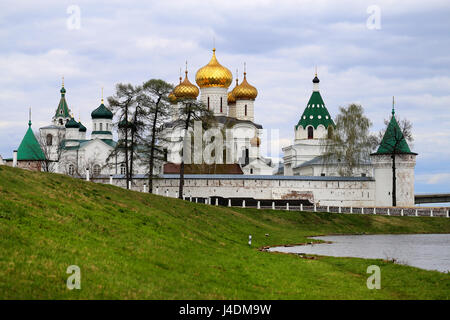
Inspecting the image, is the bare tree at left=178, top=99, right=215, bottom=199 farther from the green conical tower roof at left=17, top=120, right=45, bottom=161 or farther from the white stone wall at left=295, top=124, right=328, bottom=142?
the white stone wall at left=295, top=124, right=328, bottom=142

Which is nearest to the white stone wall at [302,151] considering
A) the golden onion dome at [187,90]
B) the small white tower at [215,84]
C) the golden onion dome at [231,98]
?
the golden onion dome at [231,98]

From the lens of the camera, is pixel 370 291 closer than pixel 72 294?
No

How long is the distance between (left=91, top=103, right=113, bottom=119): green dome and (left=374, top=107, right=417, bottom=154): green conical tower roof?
37222mm

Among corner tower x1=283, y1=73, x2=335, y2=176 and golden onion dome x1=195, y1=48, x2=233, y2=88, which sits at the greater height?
golden onion dome x1=195, y1=48, x2=233, y2=88

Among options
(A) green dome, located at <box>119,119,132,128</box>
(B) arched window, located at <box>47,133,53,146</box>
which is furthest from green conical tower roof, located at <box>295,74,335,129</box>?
(A) green dome, located at <box>119,119,132,128</box>

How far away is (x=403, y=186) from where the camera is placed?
199ft

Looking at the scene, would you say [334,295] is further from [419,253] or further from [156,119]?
[156,119]

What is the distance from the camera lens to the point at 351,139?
65.1m

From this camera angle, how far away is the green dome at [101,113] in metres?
84.6

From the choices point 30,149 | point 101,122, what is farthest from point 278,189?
point 101,122

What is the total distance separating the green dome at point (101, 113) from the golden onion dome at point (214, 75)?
40.4 feet

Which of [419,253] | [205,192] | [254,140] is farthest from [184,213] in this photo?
[254,140]

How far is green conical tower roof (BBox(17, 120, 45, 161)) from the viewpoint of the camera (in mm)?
74750
